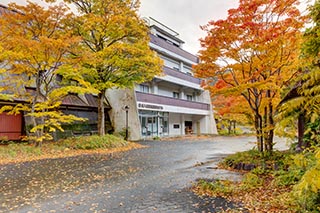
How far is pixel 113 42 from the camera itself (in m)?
16.3

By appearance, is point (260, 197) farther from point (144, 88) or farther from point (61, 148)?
Answer: point (144, 88)

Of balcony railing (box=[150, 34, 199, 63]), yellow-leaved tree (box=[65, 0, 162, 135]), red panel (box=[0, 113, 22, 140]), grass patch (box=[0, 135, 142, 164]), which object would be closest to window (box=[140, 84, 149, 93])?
balcony railing (box=[150, 34, 199, 63])

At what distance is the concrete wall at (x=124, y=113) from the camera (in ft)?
66.9

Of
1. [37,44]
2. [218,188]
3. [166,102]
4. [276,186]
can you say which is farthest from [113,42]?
[276,186]

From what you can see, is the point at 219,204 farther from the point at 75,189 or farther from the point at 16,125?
the point at 16,125

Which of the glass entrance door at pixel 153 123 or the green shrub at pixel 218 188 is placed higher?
the glass entrance door at pixel 153 123

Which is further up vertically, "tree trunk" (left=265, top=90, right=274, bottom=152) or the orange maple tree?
the orange maple tree

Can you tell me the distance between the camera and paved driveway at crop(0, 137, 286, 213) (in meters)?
4.78

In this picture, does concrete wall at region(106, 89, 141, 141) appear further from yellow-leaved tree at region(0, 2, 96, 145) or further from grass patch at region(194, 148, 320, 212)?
grass patch at region(194, 148, 320, 212)

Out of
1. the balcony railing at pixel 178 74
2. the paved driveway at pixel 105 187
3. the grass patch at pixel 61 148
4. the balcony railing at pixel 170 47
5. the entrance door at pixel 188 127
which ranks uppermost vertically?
the balcony railing at pixel 170 47

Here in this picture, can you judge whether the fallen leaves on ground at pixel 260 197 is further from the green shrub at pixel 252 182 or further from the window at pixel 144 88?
the window at pixel 144 88

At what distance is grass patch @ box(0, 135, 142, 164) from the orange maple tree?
8.19 metres

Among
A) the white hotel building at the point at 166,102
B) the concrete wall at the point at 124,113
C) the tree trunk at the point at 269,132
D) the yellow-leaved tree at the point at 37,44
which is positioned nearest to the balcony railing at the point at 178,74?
the white hotel building at the point at 166,102

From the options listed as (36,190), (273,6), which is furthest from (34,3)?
(273,6)
